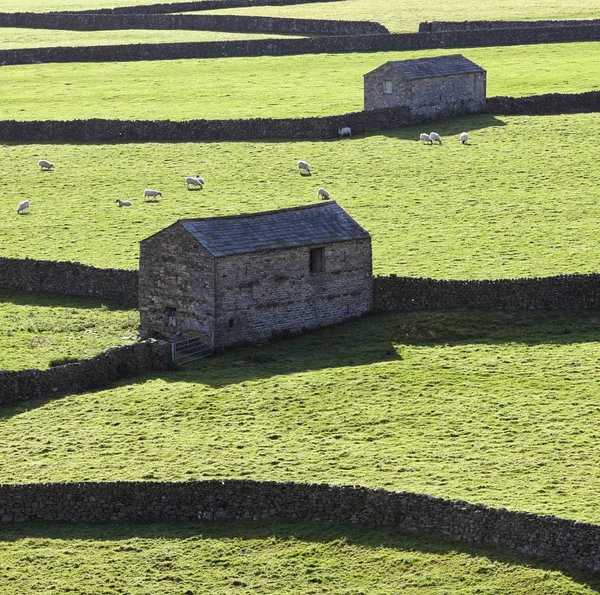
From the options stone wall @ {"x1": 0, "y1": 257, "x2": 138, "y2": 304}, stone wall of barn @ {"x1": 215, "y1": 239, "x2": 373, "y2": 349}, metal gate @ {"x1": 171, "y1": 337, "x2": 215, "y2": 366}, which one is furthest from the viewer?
stone wall @ {"x1": 0, "y1": 257, "x2": 138, "y2": 304}

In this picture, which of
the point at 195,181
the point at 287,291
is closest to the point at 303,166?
the point at 195,181

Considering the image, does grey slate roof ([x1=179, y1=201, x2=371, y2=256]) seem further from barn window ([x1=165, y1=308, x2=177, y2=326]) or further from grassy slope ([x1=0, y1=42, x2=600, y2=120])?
grassy slope ([x1=0, y1=42, x2=600, y2=120])

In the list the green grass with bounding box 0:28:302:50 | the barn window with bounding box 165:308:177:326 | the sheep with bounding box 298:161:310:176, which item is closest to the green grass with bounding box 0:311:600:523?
the barn window with bounding box 165:308:177:326

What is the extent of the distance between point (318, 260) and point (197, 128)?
27.9 metres

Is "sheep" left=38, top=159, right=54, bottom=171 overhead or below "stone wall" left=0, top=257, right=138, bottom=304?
overhead

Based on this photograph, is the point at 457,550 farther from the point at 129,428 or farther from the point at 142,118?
the point at 142,118

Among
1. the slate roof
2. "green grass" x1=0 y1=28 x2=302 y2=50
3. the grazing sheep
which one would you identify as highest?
the slate roof

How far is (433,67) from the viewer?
7631cm

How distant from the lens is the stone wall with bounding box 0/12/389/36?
103938 mm

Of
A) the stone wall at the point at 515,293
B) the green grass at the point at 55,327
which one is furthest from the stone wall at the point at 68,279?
the stone wall at the point at 515,293

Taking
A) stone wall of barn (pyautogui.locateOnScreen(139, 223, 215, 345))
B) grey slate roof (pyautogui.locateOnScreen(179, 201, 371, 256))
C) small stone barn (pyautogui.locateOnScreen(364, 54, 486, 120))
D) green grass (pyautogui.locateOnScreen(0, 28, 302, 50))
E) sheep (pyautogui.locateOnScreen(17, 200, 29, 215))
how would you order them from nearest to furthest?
stone wall of barn (pyautogui.locateOnScreen(139, 223, 215, 345)) < grey slate roof (pyautogui.locateOnScreen(179, 201, 371, 256)) < sheep (pyautogui.locateOnScreen(17, 200, 29, 215)) < small stone barn (pyautogui.locateOnScreen(364, 54, 486, 120)) < green grass (pyautogui.locateOnScreen(0, 28, 302, 50))

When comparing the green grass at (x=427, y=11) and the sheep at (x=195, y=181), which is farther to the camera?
the green grass at (x=427, y=11)

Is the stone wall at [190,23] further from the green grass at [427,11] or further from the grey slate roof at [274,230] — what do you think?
the grey slate roof at [274,230]

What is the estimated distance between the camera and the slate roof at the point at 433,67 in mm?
75062
